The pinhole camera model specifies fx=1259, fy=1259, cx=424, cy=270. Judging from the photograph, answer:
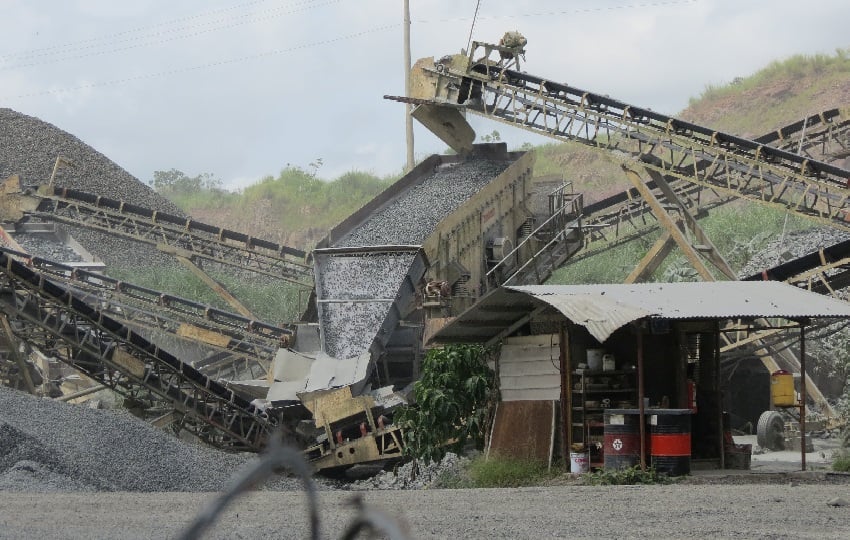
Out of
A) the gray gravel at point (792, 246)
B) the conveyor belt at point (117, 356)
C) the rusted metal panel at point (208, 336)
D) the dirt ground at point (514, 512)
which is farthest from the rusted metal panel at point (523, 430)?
the gray gravel at point (792, 246)

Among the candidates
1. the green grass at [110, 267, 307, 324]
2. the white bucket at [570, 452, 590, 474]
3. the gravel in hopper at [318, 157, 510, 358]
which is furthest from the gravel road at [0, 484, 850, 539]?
the green grass at [110, 267, 307, 324]

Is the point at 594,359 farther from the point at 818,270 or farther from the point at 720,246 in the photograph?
the point at 720,246

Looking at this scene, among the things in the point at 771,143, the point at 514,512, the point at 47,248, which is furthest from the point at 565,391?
the point at 47,248

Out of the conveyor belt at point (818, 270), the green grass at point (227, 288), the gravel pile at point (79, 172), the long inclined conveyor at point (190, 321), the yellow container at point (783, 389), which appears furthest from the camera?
the gravel pile at point (79, 172)

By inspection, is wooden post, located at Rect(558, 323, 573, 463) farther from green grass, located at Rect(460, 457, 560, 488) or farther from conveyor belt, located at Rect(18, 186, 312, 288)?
conveyor belt, located at Rect(18, 186, 312, 288)

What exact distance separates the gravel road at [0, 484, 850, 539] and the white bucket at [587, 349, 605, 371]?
2.20m

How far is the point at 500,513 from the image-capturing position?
9.80m

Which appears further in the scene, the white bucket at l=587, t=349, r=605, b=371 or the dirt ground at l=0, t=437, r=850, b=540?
the white bucket at l=587, t=349, r=605, b=371

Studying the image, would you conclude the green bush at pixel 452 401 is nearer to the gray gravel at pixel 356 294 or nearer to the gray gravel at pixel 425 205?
the gray gravel at pixel 356 294

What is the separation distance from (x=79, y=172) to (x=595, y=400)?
113 ft

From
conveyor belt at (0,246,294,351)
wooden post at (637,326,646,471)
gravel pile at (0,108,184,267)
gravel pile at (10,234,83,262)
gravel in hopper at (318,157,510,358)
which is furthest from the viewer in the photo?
gravel pile at (0,108,184,267)

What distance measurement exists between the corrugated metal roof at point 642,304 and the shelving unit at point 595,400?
972mm

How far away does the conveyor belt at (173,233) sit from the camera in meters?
30.2

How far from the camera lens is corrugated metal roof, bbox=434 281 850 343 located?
12727 millimetres
